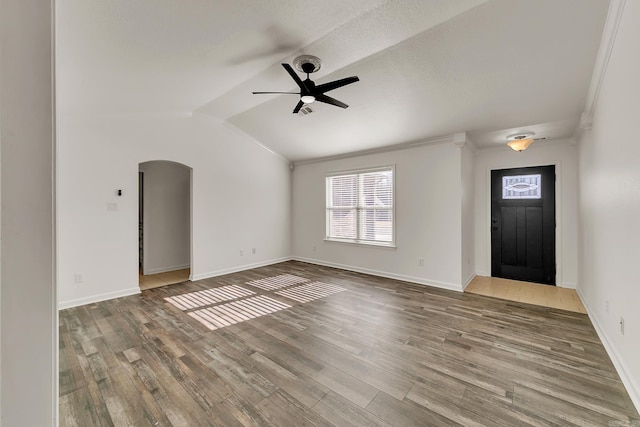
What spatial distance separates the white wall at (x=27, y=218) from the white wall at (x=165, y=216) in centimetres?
480

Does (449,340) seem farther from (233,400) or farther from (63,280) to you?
(63,280)

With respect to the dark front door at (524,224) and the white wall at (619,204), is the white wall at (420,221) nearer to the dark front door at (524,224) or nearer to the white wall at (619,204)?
the dark front door at (524,224)

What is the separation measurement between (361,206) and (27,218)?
17.0 feet

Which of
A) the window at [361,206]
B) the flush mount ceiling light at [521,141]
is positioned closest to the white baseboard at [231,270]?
the window at [361,206]

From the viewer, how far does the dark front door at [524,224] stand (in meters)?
4.67

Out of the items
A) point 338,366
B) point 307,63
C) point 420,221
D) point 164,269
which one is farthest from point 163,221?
point 420,221

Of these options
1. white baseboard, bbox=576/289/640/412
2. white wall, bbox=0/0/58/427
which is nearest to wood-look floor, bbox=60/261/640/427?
white baseboard, bbox=576/289/640/412

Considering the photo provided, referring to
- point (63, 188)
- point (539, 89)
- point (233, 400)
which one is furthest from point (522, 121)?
point (63, 188)

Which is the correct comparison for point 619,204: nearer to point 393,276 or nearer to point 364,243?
point 393,276

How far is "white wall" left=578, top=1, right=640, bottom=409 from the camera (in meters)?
1.79

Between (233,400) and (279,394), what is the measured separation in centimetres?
32

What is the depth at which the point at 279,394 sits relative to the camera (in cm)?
192

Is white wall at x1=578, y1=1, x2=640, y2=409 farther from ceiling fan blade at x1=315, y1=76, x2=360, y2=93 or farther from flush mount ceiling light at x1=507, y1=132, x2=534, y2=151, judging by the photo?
ceiling fan blade at x1=315, y1=76, x2=360, y2=93

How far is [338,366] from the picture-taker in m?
2.26
